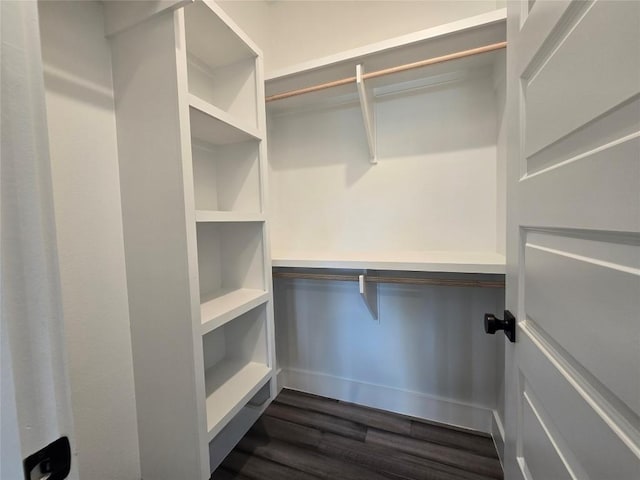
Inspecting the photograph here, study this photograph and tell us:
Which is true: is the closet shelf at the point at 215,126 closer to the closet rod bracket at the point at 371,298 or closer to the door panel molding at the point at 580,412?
the closet rod bracket at the point at 371,298

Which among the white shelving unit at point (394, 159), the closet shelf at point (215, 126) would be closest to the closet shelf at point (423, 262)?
the white shelving unit at point (394, 159)

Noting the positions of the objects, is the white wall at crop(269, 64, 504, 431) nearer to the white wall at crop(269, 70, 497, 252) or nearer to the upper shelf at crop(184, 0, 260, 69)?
the white wall at crop(269, 70, 497, 252)

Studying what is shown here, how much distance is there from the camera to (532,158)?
60 centimetres

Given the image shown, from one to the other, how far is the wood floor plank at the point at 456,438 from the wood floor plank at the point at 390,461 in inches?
5.6

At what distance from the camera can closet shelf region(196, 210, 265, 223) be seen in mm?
943

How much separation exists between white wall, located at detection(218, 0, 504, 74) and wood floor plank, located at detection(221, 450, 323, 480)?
2.05 meters

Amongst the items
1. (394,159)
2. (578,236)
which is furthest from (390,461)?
(394,159)

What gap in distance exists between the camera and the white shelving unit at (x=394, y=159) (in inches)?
49.1

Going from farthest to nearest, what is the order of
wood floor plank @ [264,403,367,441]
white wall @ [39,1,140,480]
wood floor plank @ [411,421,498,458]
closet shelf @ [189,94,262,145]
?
wood floor plank @ [264,403,367,441], wood floor plank @ [411,421,498,458], closet shelf @ [189,94,262,145], white wall @ [39,1,140,480]

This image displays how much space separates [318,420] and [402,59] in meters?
2.01

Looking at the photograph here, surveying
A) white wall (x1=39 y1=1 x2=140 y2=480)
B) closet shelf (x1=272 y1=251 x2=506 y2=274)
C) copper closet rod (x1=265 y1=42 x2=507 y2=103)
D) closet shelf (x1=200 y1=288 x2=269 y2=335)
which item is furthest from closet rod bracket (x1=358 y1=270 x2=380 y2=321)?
white wall (x1=39 y1=1 x2=140 y2=480)

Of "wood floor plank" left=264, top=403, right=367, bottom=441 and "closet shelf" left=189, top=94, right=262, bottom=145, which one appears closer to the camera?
"closet shelf" left=189, top=94, right=262, bottom=145

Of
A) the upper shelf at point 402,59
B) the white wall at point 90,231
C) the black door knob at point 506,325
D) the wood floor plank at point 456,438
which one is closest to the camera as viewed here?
the black door knob at point 506,325

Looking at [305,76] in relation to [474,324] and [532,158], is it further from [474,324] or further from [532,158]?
[474,324]
